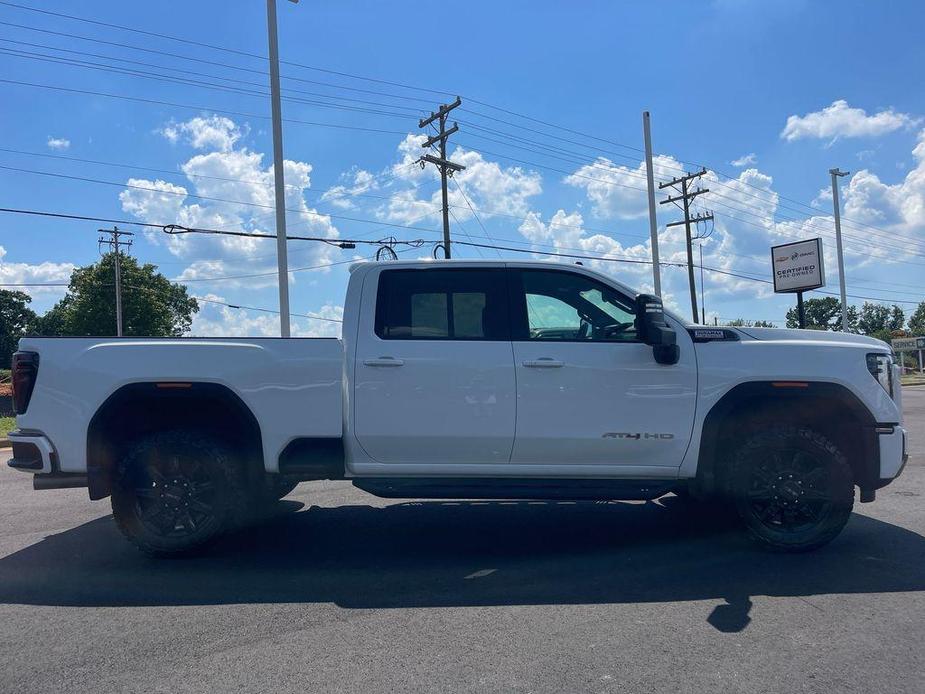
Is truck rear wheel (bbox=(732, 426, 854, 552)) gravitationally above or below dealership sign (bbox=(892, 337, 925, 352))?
below

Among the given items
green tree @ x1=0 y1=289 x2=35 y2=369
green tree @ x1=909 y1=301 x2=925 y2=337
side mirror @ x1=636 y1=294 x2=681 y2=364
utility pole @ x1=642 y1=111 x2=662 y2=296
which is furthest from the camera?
green tree @ x1=909 y1=301 x2=925 y2=337

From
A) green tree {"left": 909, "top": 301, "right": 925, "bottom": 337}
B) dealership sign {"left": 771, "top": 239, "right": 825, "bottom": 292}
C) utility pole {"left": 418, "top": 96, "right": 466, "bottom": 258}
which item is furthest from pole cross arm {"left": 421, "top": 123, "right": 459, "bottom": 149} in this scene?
green tree {"left": 909, "top": 301, "right": 925, "bottom": 337}

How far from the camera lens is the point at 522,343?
4832 millimetres

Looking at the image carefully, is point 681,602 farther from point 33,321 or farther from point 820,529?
point 33,321

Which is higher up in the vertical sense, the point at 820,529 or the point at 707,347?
the point at 707,347

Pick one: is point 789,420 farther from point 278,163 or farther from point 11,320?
point 11,320

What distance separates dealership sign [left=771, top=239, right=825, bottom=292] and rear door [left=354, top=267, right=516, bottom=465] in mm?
30348

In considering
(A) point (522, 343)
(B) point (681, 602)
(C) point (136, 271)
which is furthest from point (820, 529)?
(C) point (136, 271)

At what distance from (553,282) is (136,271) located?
56.3 meters

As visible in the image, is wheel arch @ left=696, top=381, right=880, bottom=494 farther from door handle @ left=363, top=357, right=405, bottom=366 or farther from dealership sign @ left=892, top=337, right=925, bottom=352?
dealership sign @ left=892, top=337, right=925, bottom=352

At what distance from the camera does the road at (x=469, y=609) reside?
3.19m

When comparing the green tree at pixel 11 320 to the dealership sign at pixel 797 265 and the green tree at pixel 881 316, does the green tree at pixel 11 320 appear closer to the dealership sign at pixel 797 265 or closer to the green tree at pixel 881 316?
the dealership sign at pixel 797 265

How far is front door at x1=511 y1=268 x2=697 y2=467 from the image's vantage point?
187 inches

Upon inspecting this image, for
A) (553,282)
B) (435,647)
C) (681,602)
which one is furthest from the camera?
(553,282)
